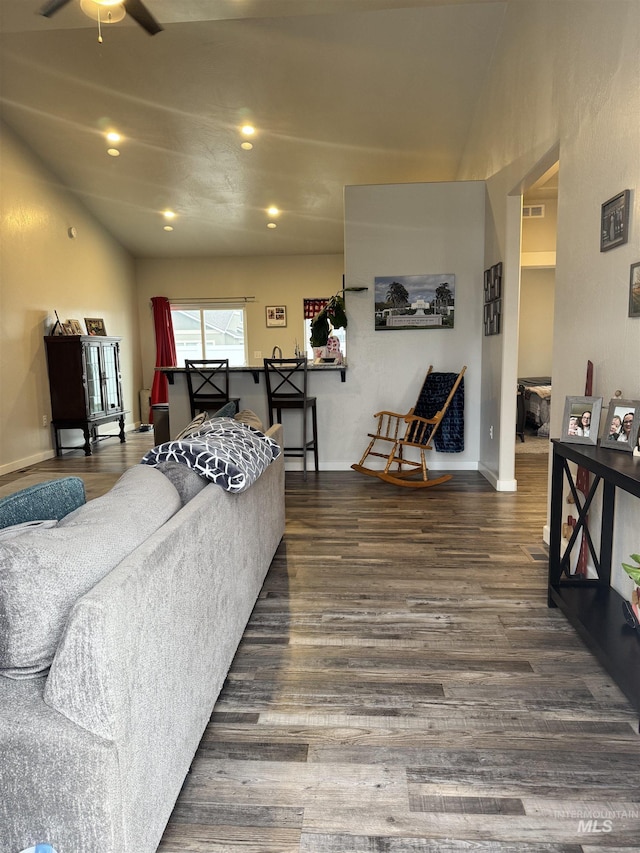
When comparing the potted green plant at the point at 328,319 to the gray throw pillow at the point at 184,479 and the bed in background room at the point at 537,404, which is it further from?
the gray throw pillow at the point at 184,479

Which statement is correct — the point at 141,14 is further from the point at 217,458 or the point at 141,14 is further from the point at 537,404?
the point at 537,404

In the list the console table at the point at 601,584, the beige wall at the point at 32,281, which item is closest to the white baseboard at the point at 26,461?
the beige wall at the point at 32,281

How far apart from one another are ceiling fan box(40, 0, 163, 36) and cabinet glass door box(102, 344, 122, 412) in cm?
425

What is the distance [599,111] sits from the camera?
7.83 ft

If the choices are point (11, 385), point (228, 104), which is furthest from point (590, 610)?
point (11, 385)

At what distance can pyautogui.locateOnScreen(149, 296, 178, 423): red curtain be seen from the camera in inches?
344

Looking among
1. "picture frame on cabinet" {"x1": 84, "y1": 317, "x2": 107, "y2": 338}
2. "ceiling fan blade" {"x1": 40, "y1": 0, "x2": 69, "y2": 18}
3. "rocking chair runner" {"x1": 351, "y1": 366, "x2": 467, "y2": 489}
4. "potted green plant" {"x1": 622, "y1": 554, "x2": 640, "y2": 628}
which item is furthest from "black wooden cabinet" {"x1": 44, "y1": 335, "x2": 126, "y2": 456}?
"potted green plant" {"x1": 622, "y1": 554, "x2": 640, "y2": 628}

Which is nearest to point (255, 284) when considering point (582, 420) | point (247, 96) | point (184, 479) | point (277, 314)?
point (277, 314)

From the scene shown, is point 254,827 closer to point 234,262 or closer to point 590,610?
point 590,610

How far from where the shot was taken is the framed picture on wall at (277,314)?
8.81m

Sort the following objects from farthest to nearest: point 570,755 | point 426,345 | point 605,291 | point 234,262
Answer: point 234,262 → point 426,345 → point 605,291 → point 570,755

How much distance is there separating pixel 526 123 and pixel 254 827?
4.01 m

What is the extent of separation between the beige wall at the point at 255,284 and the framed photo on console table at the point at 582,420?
6750 millimetres

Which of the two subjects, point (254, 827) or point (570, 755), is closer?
point (254, 827)
